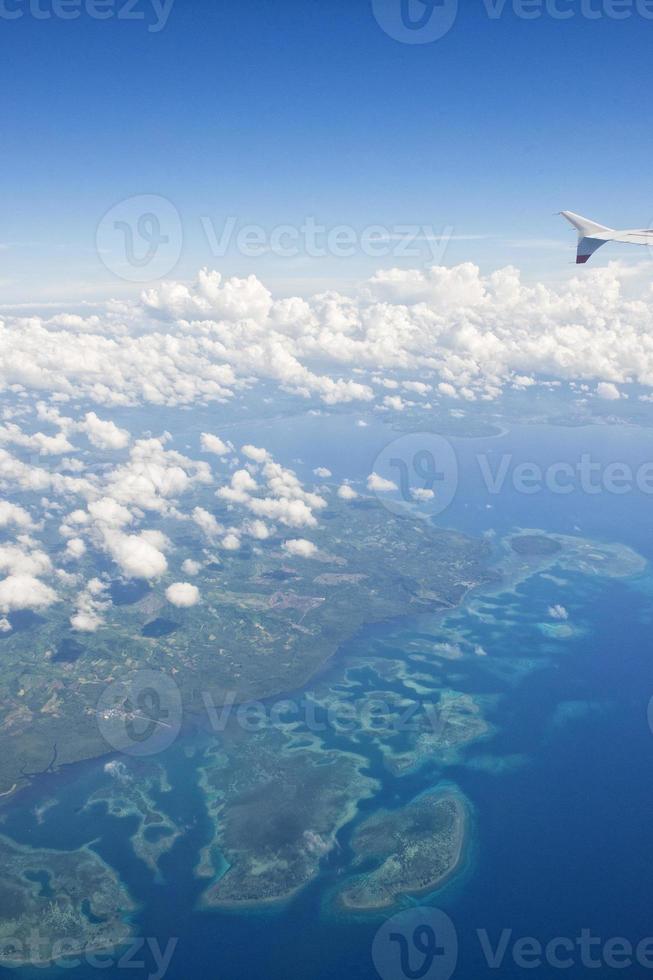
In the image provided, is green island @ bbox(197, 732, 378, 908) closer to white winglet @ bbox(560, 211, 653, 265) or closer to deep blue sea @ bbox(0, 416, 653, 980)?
deep blue sea @ bbox(0, 416, 653, 980)

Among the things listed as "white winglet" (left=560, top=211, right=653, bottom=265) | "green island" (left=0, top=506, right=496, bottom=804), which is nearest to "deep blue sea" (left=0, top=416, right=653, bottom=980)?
"green island" (left=0, top=506, right=496, bottom=804)

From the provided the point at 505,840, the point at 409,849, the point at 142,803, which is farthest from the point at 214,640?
the point at 505,840

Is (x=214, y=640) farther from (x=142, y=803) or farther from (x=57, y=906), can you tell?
(x=57, y=906)

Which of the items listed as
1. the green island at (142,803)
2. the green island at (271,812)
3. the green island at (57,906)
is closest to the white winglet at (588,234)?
the green island at (271,812)

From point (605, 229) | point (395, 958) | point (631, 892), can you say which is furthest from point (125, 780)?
point (605, 229)

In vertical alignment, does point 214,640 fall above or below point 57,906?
below
